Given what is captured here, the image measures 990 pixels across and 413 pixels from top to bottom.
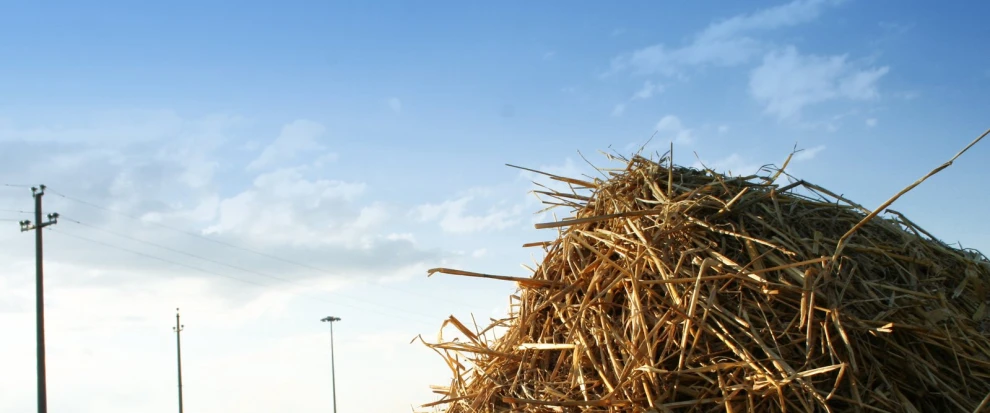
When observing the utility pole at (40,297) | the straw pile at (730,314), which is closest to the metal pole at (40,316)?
the utility pole at (40,297)

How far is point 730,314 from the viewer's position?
10.9ft

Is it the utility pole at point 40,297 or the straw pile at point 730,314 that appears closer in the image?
the straw pile at point 730,314

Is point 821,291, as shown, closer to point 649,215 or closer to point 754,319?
point 754,319

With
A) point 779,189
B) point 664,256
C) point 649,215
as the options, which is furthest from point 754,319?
point 779,189

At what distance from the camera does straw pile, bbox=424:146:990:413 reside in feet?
10.5

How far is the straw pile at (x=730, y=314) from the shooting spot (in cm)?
319

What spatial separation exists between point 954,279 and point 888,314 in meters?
0.90

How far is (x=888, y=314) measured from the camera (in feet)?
11.1

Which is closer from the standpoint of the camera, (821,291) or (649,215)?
(821,291)

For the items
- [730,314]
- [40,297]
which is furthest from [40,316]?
[730,314]

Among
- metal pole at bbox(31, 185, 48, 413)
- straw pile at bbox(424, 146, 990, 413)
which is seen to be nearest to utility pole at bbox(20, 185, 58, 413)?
metal pole at bbox(31, 185, 48, 413)

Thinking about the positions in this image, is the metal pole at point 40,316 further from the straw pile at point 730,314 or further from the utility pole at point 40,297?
the straw pile at point 730,314

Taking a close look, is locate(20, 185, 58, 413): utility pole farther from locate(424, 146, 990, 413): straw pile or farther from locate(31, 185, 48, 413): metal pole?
locate(424, 146, 990, 413): straw pile

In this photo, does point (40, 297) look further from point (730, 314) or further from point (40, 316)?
point (730, 314)
